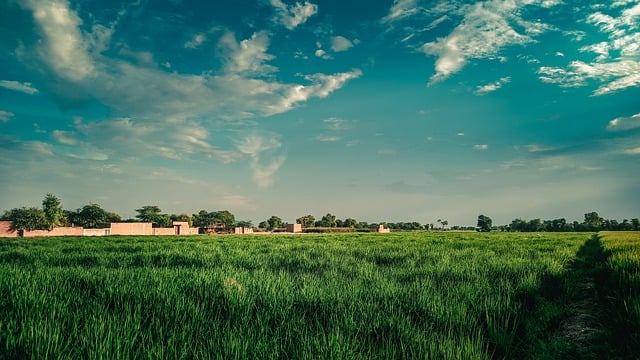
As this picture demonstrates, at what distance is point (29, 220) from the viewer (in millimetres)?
67875

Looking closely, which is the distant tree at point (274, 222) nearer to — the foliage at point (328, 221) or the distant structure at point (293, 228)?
the foliage at point (328, 221)

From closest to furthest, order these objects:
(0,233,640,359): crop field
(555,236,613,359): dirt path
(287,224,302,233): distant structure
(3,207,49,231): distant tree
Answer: (0,233,640,359): crop field < (555,236,613,359): dirt path < (3,207,49,231): distant tree < (287,224,302,233): distant structure

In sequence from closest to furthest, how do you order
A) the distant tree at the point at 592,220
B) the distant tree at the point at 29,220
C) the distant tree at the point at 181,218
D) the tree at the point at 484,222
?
the distant tree at the point at 29,220
the distant tree at the point at 181,218
the distant tree at the point at 592,220
the tree at the point at 484,222

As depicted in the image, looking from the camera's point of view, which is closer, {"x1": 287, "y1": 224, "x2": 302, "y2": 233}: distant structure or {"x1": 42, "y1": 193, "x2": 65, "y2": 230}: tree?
{"x1": 42, "y1": 193, "x2": 65, "y2": 230}: tree

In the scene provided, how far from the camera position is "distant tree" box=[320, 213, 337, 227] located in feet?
495

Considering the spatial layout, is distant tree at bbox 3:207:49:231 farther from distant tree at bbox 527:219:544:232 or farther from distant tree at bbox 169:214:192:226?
distant tree at bbox 527:219:544:232

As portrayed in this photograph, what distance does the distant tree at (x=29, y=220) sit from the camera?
2660 inches

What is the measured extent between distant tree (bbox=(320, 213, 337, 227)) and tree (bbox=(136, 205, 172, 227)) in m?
63.5

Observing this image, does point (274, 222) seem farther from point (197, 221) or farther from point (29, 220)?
point (29, 220)

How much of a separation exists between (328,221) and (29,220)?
102 metres

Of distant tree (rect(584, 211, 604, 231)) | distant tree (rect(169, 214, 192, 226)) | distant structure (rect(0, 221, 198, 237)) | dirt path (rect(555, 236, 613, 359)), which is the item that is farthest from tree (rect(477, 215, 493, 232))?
dirt path (rect(555, 236, 613, 359))

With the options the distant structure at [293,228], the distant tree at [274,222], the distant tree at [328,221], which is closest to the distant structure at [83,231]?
the distant structure at [293,228]

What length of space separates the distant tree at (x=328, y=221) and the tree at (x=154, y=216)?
208 feet

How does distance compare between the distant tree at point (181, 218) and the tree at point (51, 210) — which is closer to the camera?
the tree at point (51, 210)
